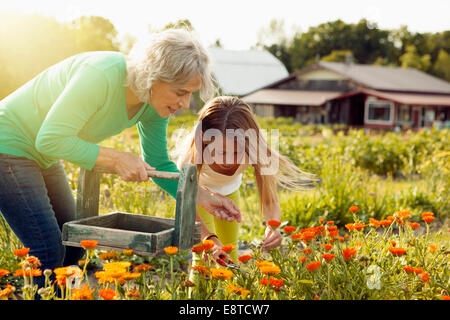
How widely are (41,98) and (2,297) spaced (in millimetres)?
920

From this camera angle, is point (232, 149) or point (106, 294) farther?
point (232, 149)

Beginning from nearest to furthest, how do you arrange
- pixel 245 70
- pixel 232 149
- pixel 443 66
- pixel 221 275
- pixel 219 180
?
pixel 221 275 < pixel 232 149 < pixel 219 180 < pixel 245 70 < pixel 443 66

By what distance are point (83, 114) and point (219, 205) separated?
2.57ft

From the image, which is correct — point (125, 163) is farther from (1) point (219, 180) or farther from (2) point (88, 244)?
(1) point (219, 180)

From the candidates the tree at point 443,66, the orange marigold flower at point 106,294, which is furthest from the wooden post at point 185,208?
the tree at point 443,66

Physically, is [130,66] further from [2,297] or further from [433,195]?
[433,195]

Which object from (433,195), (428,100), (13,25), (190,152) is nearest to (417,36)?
(428,100)

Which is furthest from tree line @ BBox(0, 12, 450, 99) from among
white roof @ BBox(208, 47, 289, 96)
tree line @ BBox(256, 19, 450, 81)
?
white roof @ BBox(208, 47, 289, 96)

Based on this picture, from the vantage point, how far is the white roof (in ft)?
116

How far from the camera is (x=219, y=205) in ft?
7.01

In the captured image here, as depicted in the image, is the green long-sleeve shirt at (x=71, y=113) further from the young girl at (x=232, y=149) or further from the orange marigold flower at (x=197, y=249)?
the orange marigold flower at (x=197, y=249)

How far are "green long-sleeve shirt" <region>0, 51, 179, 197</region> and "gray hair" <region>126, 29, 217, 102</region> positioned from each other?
0.10 m
